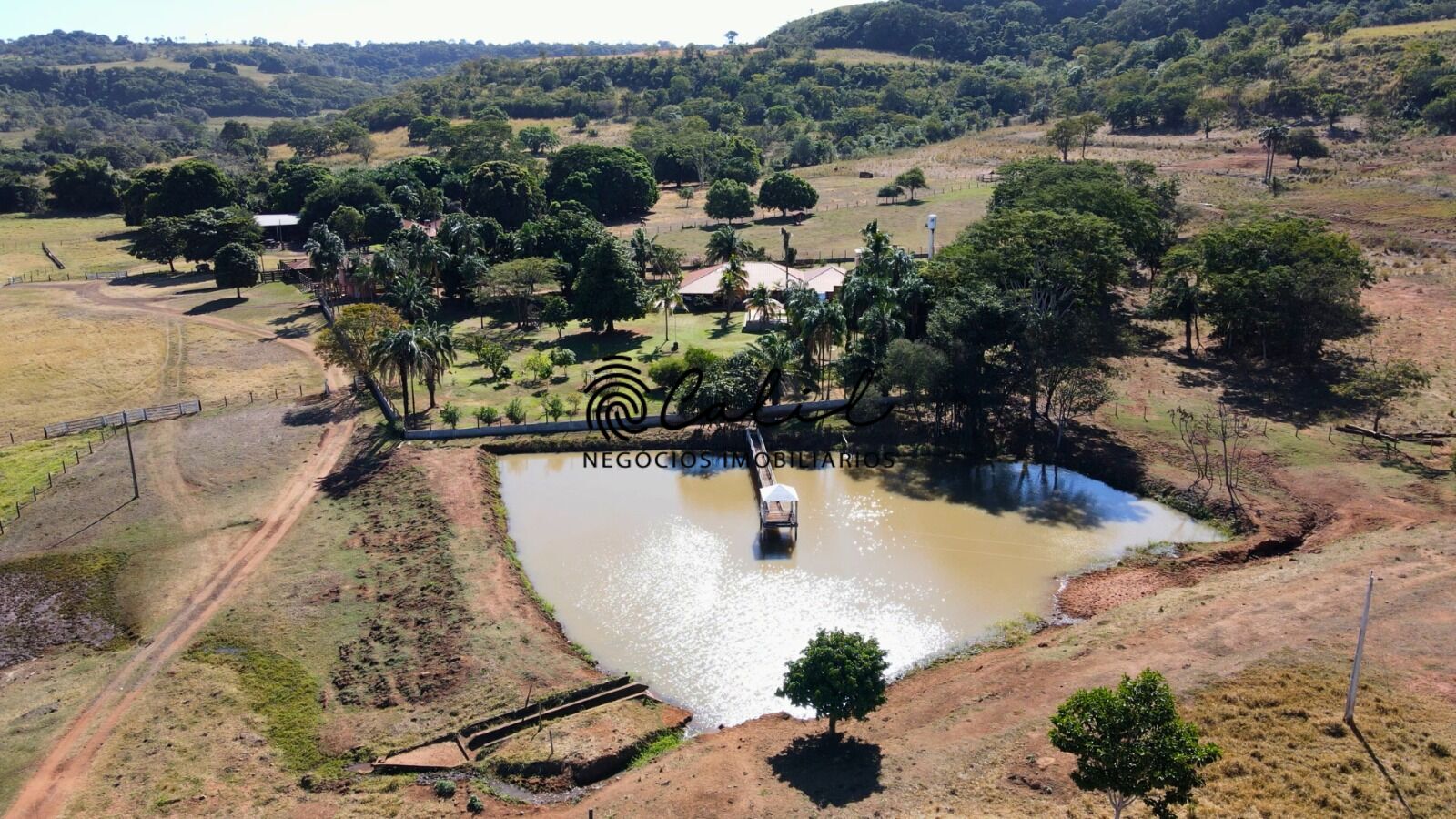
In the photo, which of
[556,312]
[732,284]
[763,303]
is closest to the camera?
[556,312]

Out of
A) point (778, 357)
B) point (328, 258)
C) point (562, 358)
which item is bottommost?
point (562, 358)

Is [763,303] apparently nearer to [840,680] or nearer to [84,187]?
[840,680]

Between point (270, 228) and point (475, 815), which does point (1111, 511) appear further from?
point (270, 228)

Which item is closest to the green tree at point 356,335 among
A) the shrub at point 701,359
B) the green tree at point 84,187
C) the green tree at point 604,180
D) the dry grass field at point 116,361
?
the dry grass field at point 116,361

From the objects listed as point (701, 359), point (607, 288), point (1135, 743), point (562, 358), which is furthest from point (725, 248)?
point (1135, 743)

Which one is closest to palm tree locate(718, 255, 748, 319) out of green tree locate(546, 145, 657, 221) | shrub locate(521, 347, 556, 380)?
shrub locate(521, 347, 556, 380)

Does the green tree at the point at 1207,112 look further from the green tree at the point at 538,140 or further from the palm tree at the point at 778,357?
the palm tree at the point at 778,357

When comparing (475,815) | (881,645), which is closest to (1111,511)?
(881,645)

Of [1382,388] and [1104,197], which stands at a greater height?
[1104,197]

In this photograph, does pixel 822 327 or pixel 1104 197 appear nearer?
pixel 822 327
